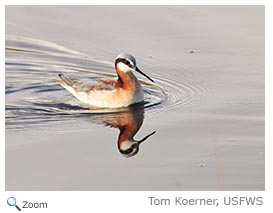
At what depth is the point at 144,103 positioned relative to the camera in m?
13.0

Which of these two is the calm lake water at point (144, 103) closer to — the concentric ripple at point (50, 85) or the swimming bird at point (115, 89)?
the concentric ripple at point (50, 85)

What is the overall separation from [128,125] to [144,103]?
1.27 meters

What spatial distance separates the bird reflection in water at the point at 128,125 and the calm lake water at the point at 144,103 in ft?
0.06

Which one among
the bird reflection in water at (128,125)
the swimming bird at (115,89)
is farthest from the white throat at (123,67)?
the bird reflection in water at (128,125)

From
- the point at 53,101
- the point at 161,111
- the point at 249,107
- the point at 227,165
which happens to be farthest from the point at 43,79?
the point at 227,165

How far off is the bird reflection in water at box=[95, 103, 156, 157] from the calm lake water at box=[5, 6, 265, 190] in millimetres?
17

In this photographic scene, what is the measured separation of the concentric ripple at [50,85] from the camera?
12316 millimetres
